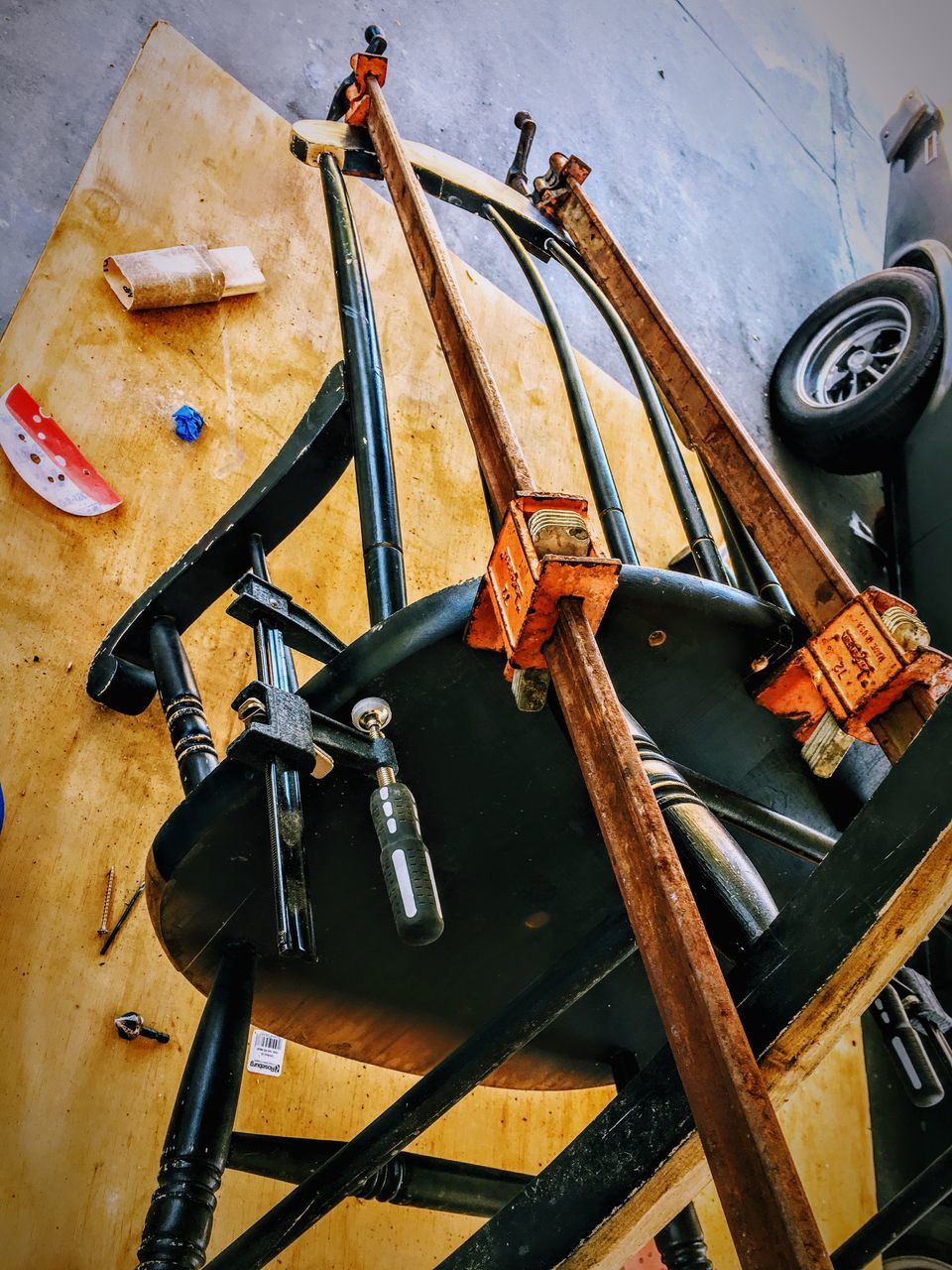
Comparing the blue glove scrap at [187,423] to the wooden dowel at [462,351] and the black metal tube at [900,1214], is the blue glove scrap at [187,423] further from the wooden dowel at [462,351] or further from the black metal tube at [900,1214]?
the black metal tube at [900,1214]

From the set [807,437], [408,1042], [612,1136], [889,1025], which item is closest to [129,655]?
[408,1042]

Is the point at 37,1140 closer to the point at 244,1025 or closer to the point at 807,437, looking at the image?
the point at 244,1025

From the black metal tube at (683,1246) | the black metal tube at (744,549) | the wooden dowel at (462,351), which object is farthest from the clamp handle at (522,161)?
the black metal tube at (683,1246)

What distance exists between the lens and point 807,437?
451cm

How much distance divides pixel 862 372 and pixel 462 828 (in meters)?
4.04

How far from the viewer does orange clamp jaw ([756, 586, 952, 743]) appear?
1.18 m

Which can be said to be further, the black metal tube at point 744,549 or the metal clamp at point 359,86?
the metal clamp at point 359,86

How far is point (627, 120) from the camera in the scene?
514cm

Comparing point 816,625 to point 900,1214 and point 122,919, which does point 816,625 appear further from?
point 122,919

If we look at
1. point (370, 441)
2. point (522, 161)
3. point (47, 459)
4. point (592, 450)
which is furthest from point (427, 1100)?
point (522, 161)

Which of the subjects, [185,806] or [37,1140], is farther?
[37,1140]

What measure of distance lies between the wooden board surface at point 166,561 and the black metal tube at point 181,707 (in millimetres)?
471

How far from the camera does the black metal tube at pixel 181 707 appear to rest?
1.50 meters

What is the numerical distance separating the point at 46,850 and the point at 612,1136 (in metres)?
1.49
